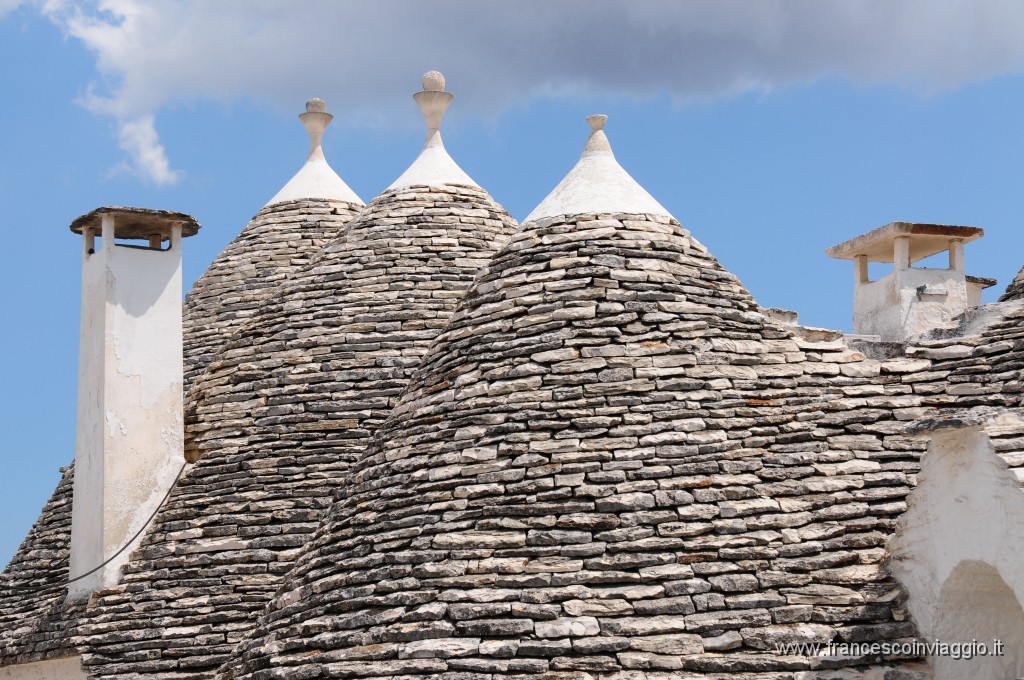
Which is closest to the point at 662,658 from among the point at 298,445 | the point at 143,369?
the point at 298,445

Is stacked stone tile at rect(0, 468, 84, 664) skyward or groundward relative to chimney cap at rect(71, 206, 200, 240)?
groundward

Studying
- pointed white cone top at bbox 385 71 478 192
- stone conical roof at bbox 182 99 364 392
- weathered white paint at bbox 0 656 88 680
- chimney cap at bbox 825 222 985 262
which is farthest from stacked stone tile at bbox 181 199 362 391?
chimney cap at bbox 825 222 985 262

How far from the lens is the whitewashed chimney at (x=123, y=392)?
53.1 feet

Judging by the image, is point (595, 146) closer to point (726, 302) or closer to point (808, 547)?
point (726, 302)

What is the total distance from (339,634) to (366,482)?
4.59 ft

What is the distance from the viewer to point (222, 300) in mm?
19875

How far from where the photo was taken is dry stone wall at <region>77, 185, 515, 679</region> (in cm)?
1542

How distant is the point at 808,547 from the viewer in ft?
37.7

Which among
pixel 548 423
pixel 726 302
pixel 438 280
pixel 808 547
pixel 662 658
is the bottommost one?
pixel 662 658

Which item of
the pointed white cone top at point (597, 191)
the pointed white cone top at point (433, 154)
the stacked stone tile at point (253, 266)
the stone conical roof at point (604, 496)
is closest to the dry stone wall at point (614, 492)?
the stone conical roof at point (604, 496)

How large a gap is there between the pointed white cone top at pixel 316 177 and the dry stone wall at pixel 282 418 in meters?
2.94

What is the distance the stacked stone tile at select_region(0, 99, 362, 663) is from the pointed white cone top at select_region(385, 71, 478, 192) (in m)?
1.99

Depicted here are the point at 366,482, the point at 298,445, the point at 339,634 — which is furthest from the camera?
the point at 298,445

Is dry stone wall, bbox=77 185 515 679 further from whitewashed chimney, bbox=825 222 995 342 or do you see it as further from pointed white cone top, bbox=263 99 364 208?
whitewashed chimney, bbox=825 222 995 342
